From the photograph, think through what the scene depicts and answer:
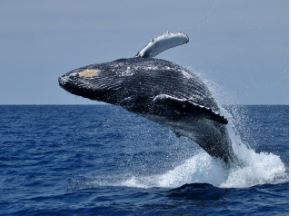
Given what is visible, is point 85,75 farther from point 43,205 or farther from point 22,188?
point 22,188

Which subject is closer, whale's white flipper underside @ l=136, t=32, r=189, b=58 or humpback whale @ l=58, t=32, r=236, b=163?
humpback whale @ l=58, t=32, r=236, b=163

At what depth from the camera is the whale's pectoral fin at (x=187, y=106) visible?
882 centimetres

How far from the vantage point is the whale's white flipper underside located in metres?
10.1

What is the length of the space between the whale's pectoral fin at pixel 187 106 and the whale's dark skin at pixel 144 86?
4.5 inches

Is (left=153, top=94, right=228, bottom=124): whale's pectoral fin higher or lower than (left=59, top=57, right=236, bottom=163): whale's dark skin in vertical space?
lower

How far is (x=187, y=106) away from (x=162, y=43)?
1699 mm

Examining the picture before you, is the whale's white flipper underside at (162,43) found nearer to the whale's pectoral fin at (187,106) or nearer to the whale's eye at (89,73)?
the whale's eye at (89,73)

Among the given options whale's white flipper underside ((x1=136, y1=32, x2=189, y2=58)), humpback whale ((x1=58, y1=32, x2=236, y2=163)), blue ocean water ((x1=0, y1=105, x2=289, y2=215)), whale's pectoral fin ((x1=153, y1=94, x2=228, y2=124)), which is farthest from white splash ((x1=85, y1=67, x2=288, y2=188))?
whale's pectoral fin ((x1=153, y1=94, x2=228, y2=124))

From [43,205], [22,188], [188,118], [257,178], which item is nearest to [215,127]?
[188,118]

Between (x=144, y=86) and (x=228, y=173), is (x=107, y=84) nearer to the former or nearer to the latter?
(x=144, y=86)

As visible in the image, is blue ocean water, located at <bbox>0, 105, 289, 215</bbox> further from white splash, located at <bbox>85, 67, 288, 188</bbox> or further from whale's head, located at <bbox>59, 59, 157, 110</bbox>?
whale's head, located at <bbox>59, 59, 157, 110</bbox>

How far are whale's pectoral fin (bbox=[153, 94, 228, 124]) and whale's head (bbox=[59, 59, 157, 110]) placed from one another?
0.49m

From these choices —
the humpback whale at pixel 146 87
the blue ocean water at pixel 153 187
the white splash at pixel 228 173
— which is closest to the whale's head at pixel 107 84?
the humpback whale at pixel 146 87

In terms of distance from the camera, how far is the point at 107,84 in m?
9.52
